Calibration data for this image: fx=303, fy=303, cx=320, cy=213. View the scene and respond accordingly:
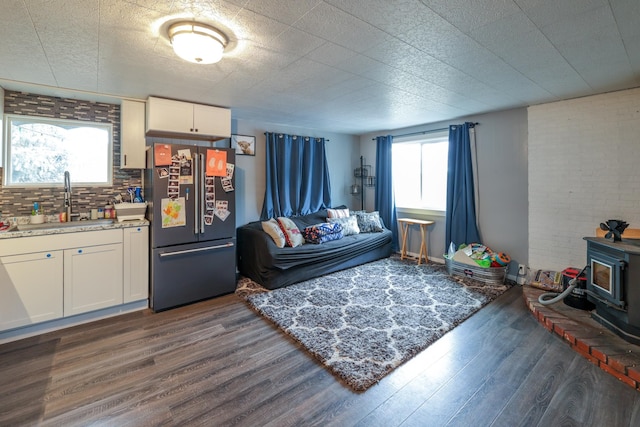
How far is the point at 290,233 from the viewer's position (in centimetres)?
410

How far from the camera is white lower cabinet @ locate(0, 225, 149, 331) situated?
2498 millimetres

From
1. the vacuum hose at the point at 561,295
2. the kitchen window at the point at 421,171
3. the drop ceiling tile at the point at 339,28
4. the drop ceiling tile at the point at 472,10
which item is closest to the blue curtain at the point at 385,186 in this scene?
the kitchen window at the point at 421,171

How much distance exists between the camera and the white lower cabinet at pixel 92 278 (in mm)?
2746

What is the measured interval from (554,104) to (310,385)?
3959 mm

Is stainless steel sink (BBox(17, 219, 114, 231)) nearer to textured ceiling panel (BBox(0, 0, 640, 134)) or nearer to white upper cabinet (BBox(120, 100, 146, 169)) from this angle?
white upper cabinet (BBox(120, 100, 146, 169))

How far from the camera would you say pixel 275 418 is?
173 centimetres

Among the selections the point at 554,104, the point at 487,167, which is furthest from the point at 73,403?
the point at 554,104

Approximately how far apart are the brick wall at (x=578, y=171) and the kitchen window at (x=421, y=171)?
130cm

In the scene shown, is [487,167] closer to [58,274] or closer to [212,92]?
[212,92]

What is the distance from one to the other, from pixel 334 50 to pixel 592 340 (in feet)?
9.67

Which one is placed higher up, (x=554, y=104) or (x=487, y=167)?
(x=554, y=104)

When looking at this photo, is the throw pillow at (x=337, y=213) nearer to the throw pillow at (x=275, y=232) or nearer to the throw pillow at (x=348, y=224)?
the throw pillow at (x=348, y=224)

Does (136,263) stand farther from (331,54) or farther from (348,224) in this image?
(348,224)

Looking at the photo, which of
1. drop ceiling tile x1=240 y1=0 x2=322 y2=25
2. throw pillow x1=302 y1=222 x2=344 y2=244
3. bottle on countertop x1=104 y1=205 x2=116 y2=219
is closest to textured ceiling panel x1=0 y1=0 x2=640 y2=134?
drop ceiling tile x1=240 y1=0 x2=322 y2=25
